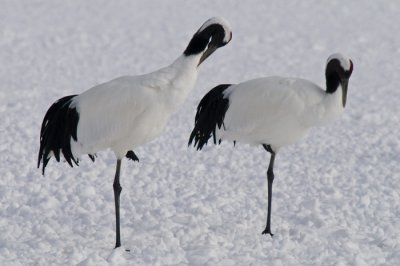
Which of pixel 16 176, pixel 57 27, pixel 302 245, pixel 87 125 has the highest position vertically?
pixel 57 27

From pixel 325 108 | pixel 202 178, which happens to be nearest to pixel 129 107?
pixel 325 108

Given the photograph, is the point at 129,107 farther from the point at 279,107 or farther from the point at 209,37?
the point at 279,107

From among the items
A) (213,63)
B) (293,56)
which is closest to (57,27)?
(213,63)

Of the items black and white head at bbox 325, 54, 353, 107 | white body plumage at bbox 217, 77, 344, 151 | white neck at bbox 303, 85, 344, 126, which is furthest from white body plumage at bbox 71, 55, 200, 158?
black and white head at bbox 325, 54, 353, 107

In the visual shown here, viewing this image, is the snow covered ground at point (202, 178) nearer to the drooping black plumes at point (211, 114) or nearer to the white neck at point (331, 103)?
the drooping black plumes at point (211, 114)

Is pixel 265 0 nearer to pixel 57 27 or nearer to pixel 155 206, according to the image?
pixel 57 27

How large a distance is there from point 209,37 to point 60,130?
50.6 inches

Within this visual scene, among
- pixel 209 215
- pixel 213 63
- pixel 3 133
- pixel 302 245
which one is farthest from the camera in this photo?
pixel 213 63

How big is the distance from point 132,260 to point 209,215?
3.81 feet

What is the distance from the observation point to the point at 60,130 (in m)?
5.76

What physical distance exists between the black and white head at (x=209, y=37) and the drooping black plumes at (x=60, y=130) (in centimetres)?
96

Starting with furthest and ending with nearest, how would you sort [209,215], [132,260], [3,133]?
[3,133] → [209,215] → [132,260]

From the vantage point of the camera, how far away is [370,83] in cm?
1200

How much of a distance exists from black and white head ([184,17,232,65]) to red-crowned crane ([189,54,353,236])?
57 cm
